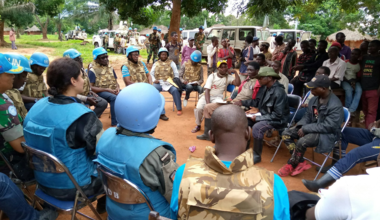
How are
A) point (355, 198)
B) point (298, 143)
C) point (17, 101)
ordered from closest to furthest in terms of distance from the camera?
point (355, 198), point (17, 101), point (298, 143)

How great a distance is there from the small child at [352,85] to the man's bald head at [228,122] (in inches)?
186

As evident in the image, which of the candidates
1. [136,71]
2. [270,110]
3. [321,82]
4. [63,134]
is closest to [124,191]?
[63,134]

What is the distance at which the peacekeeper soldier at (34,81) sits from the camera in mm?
3887

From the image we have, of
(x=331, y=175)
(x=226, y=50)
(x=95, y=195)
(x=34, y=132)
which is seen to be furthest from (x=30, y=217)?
(x=226, y=50)

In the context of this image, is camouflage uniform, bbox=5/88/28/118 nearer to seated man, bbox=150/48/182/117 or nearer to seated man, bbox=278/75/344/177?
seated man, bbox=150/48/182/117

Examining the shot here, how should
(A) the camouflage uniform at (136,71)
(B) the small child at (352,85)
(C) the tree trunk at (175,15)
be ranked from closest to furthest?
(B) the small child at (352,85), (A) the camouflage uniform at (136,71), (C) the tree trunk at (175,15)

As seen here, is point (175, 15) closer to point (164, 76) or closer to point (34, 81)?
point (164, 76)

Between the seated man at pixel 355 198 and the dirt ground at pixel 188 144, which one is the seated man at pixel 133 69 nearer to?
the dirt ground at pixel 188 144

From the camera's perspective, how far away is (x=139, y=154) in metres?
1.56

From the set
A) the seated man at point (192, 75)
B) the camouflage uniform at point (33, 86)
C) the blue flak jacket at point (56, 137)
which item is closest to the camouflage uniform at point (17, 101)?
the camouflage uniform at point (33, 86)

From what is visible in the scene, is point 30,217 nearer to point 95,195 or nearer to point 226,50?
point 95,195

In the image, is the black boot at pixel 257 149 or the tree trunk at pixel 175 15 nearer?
the black boot at pixel 257 149

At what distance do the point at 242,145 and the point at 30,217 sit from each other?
1.75 meters

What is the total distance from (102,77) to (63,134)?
3.50 metres
